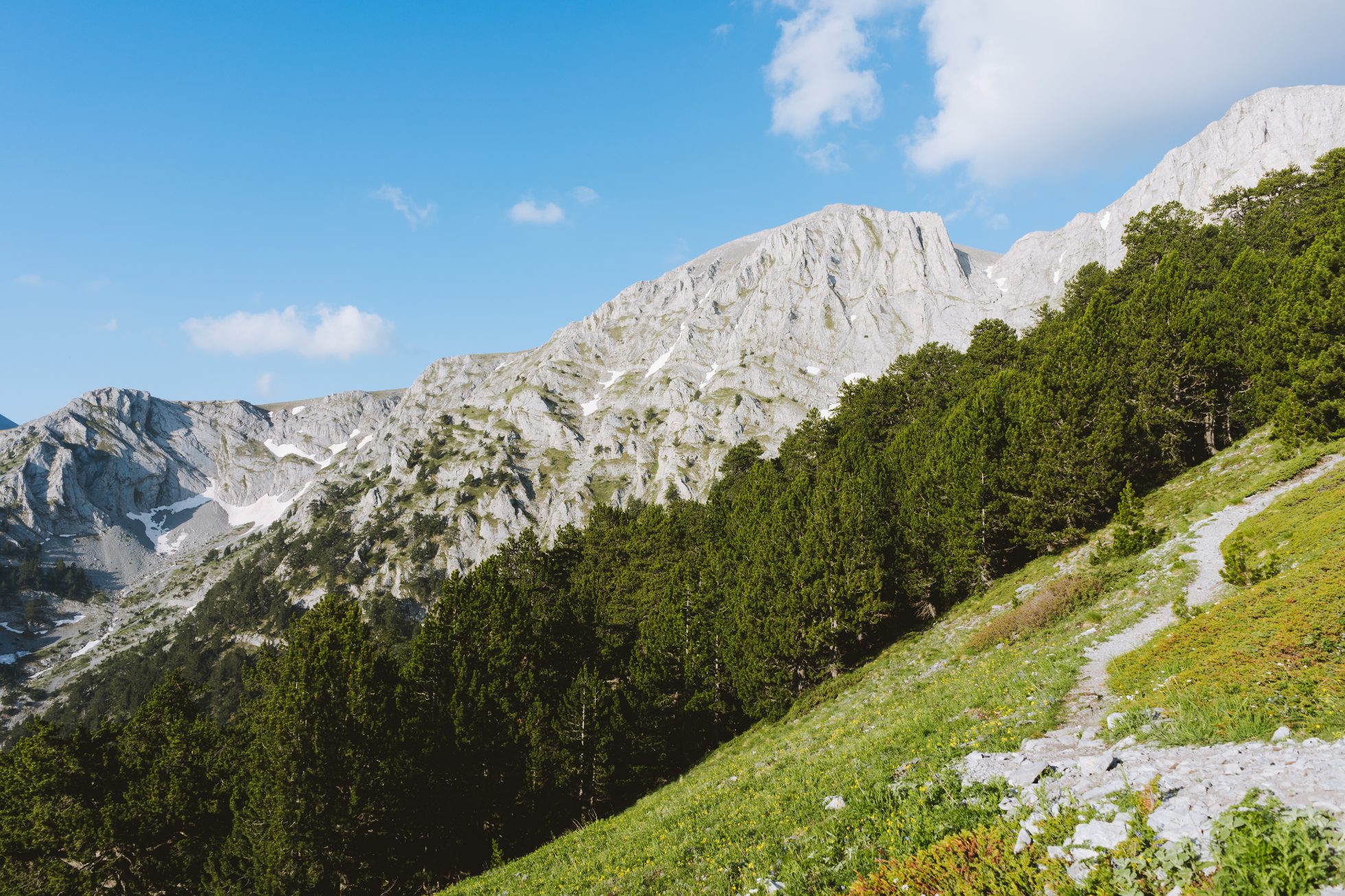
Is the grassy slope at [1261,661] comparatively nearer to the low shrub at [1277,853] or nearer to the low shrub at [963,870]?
the low shrub at [1277,853]

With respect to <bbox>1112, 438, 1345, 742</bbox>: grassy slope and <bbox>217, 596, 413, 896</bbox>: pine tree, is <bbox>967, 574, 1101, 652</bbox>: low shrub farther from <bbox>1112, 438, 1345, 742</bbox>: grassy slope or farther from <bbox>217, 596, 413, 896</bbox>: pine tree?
<bbox>217, 596, 413, 896</bbox>: pine tree

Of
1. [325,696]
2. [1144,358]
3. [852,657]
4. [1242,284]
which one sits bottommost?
[852,657]

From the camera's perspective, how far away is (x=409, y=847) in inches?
1116

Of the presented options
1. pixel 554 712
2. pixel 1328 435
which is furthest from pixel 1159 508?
pixel 554 712

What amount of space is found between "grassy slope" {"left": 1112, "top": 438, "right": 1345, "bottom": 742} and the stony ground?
69cm

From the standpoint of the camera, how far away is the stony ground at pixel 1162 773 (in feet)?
22.9

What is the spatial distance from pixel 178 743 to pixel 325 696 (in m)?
17.1

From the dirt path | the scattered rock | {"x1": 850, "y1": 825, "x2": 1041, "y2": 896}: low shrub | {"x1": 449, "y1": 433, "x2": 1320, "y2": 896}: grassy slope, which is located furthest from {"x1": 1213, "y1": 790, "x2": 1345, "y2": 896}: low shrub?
the dirt path

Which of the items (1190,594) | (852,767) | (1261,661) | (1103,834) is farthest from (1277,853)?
(1190,594)

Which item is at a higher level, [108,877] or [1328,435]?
[1328,435]

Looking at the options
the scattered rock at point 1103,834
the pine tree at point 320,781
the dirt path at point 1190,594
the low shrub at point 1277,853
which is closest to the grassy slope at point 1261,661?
the dirt path at point 1190,594

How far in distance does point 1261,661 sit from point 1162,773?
→ 16.9 ft

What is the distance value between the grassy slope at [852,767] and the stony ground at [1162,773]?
1.24 meters

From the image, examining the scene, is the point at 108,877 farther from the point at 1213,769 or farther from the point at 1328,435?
the point at 1328,435
